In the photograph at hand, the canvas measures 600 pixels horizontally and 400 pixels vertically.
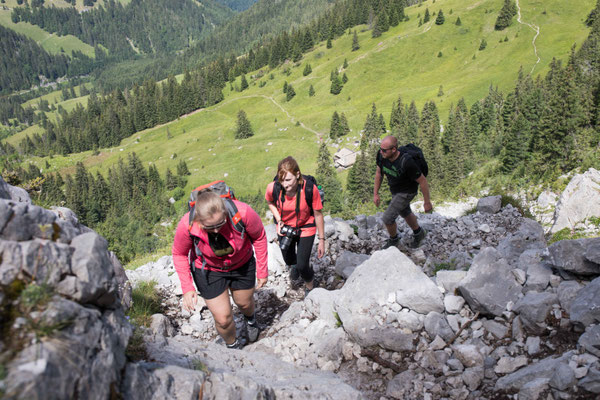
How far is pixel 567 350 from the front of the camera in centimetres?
393

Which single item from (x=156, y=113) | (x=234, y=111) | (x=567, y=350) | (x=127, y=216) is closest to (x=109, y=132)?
(x=156, y=113)

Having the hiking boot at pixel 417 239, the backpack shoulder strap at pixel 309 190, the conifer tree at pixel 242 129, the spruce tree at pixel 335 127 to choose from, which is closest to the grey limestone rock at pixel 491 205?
the hiking boot at pixel 417 239

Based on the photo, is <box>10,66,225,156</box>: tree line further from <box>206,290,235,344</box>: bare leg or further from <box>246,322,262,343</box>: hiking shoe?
<box>206,290,235,344</box>: bare leg

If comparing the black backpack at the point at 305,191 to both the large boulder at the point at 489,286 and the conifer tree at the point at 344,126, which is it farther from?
the conifer tree at the point at 344,126

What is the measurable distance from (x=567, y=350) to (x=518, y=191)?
9079mm

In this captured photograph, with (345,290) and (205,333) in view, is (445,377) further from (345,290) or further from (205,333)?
(205,333)

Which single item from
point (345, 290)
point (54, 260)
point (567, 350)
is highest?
point (54, 260)

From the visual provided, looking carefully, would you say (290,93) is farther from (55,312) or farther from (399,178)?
(55,312)

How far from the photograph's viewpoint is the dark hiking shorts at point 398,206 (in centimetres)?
760

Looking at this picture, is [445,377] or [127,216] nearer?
[445,377]

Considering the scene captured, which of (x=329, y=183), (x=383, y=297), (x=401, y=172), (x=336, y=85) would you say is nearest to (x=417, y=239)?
(x=401, y=172)

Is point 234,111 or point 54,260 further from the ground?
point 54,260

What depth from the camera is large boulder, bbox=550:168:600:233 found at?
7.23 meters

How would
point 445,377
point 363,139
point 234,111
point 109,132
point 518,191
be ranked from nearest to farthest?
1. point 445,377
2. point 518,191
3. point 363,139
4. point 234,111
5. point 109,132
